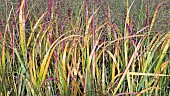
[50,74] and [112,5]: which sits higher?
[112,5]

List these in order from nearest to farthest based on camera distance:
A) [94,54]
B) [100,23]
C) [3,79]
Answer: [94,54], [3,79], [100,23]

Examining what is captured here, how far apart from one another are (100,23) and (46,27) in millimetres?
228

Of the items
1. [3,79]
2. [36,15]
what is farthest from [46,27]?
[3,79]

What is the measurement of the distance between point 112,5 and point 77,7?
162mm

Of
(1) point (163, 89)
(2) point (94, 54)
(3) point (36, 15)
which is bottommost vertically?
(1) point (163, 89)

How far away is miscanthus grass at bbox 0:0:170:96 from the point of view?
4.07ft

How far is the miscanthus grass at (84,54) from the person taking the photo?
1.24m

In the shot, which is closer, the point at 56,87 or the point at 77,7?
the point at 56,87

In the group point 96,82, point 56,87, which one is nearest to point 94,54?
point 96,82

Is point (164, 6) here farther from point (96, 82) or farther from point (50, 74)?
point (50, 74)

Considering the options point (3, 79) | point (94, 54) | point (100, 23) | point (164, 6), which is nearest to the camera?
point (94, 54)

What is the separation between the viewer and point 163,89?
1359 millimetres

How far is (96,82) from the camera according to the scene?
1.32 m

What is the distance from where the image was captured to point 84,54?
1.29 m
